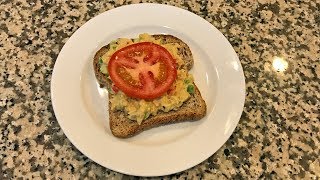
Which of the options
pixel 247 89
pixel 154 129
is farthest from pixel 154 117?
pixel 247 89

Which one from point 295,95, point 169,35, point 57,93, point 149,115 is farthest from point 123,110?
point 295,95

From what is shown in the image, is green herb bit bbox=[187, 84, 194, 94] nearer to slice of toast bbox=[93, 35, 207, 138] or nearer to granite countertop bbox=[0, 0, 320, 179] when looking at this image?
slice of toast bbox=[93, 35, 207, 138]

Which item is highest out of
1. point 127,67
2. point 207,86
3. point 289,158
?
point 127,67

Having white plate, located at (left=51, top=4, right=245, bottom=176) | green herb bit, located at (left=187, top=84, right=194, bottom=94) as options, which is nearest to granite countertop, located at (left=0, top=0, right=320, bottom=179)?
white plate, located at (left=51, top=4, right=245, bottom=176)

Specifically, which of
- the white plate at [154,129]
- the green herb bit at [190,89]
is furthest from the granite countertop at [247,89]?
the green herb bit at [190,89]

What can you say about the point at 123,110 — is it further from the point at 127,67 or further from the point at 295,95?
the point at 295,95

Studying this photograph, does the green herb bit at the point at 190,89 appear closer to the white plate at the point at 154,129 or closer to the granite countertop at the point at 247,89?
the white plate at the point at 154,129
